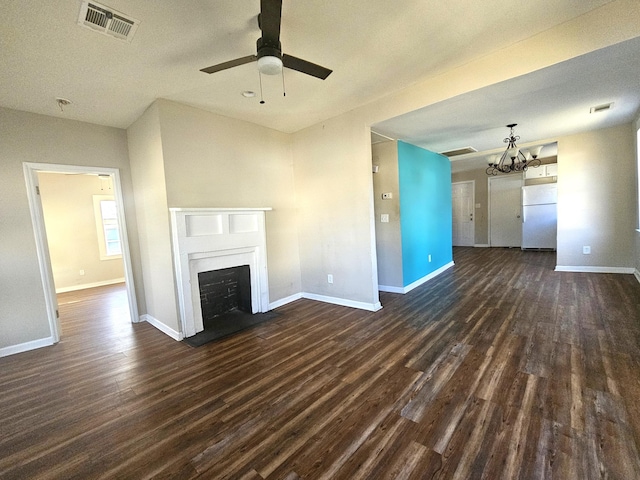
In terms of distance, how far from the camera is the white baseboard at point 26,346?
9.79 ft

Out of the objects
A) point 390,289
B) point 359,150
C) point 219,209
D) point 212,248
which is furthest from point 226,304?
point 359,150

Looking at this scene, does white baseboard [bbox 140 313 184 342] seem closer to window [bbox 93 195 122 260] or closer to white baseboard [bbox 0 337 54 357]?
white baseboard [bbox 0 337 54 357]

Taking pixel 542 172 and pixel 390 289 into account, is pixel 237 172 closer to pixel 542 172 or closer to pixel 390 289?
pixel 390 289

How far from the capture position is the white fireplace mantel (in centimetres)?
308

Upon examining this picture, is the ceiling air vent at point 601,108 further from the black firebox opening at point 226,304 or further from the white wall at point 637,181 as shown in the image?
the black firebox opening at point 226,304

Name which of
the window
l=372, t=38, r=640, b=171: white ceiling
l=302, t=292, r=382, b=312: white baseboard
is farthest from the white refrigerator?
the window

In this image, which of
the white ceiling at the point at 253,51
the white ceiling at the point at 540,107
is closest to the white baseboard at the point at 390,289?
the white ceiling at the point at 540,107

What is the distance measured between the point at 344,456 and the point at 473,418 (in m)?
0.87

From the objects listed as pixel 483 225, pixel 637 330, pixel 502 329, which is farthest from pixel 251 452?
pixel 483 225

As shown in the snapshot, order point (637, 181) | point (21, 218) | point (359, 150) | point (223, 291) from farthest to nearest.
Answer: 1. point (637, 181)
2. point (223, 291)
3. point (359, 150)
4. point (21, 218)

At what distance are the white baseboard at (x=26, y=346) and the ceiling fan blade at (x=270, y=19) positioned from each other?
413cm

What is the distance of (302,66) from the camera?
1903mm

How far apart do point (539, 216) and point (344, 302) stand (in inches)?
271

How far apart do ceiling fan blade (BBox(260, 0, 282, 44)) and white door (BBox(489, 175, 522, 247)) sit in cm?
872
